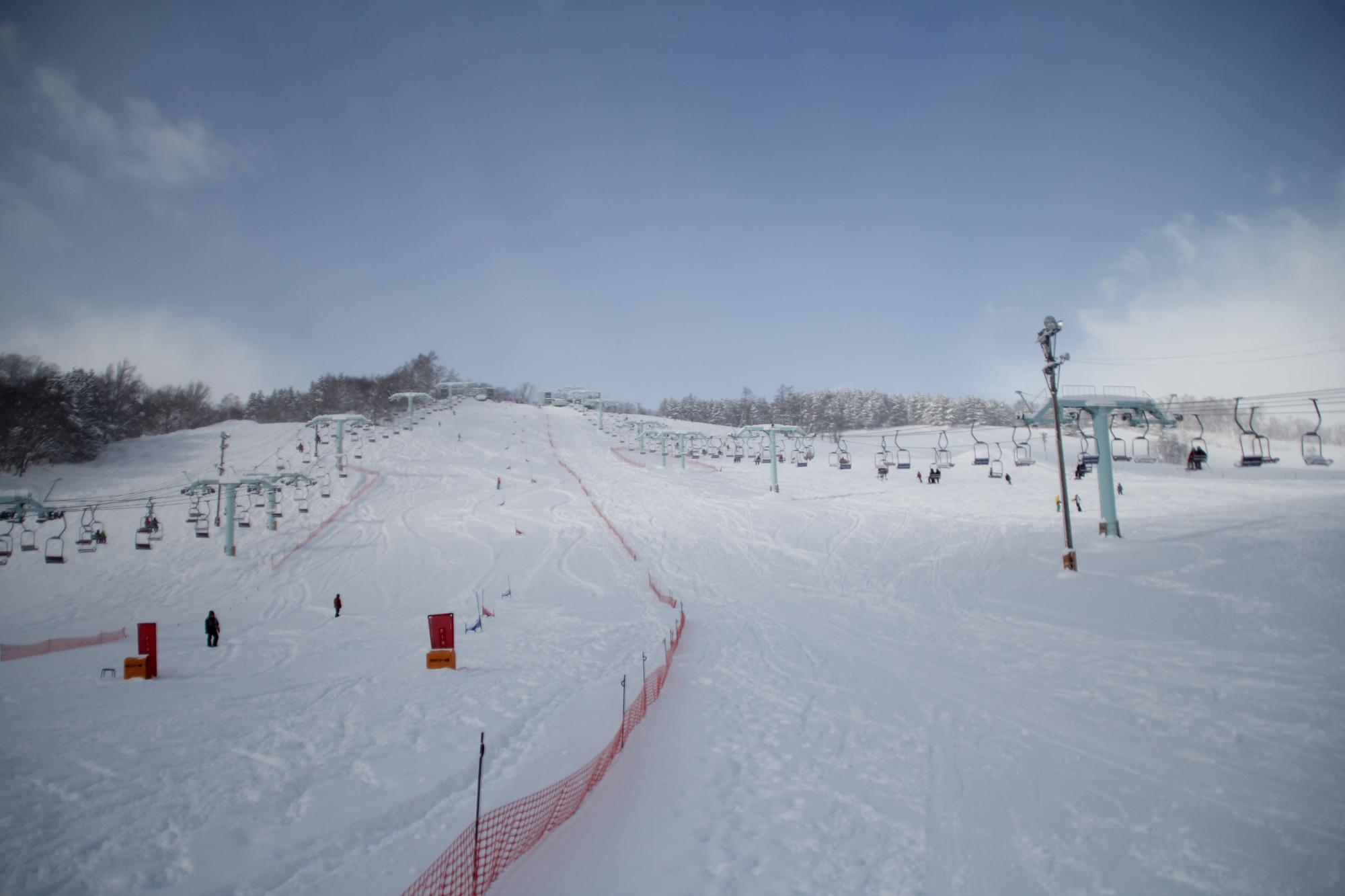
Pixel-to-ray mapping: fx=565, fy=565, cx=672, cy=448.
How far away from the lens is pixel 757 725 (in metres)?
9.62

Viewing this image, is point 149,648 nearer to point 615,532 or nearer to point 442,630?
point 442,630

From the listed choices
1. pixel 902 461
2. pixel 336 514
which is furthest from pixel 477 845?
pixel 902 461

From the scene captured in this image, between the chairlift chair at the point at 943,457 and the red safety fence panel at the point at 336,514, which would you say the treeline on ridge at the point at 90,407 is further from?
the chairlift chair at the point at 943,457

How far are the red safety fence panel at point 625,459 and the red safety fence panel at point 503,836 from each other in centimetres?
5314

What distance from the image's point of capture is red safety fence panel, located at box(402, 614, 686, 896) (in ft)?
17.8

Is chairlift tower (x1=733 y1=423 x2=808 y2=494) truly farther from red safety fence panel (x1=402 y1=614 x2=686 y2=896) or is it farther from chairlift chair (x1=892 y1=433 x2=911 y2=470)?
red safety fence panel (x1=402 y1=614 x2=686 y2=896)

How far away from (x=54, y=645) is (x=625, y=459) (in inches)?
1966

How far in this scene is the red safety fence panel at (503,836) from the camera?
5414 millimetres

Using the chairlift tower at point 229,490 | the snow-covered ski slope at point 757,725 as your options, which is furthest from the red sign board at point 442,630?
the chairlift tower at point 229,490

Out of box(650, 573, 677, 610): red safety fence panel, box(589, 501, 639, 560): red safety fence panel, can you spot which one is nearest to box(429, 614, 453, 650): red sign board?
box(650, 573, 677, 610): red safety fence panel

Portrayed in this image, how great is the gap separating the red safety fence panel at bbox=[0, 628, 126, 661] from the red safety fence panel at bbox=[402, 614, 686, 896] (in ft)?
61.7

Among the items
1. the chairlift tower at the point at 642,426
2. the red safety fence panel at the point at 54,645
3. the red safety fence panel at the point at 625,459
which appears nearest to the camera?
the red safety fence panel at the point at 54,645

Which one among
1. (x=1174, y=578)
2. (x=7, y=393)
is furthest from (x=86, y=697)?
(x=7, y=393)

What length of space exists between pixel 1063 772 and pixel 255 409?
446 ft
